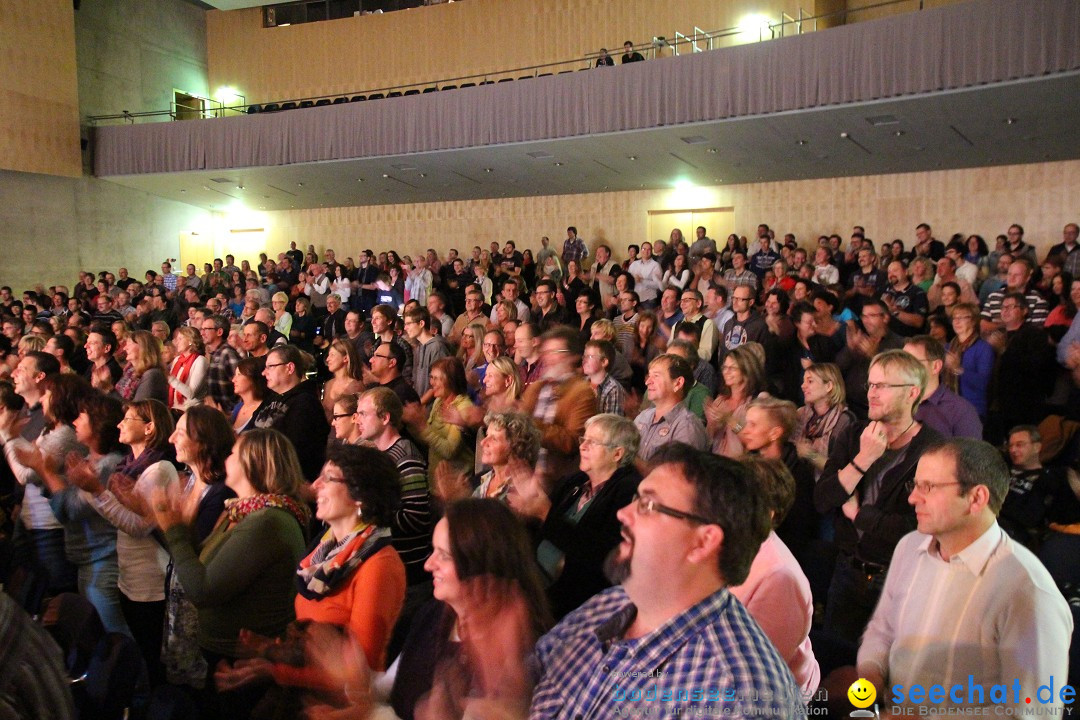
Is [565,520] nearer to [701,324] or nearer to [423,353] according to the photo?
[423,353]

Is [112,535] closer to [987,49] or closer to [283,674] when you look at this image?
[283,674]

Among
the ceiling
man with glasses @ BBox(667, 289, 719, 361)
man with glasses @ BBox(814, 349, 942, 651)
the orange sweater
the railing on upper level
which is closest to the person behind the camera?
the orange sweater

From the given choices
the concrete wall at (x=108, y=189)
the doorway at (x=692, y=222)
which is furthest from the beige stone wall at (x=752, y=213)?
the concrete wall at (x=108, y=189)

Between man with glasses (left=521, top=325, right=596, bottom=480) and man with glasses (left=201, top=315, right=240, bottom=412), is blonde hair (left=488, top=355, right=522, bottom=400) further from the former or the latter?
man with glasses (left=201, top=315, right=240, bottom=412)

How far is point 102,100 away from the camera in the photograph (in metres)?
15.6

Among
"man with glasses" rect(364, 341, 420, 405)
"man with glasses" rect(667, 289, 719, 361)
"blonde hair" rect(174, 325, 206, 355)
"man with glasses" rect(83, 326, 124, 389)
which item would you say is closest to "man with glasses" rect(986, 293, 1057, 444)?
"man with glasses" rect(667, 289, 719, 361)

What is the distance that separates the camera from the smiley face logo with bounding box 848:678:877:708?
6.36ft

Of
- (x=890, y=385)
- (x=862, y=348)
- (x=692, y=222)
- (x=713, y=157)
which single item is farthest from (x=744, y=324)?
(x=692, y=222)

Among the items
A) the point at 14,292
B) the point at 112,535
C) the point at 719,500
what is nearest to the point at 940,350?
the point at 719,500

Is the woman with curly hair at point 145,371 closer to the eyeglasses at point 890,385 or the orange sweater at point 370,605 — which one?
the orange sweater at point 370,605

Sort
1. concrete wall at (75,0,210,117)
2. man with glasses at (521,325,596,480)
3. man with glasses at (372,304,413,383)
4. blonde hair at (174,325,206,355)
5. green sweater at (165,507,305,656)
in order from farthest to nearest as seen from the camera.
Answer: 1. concrete wall at (75,0,210,117)
2. man with glasses at (372,304,413,383)
3. blonde hair at (174,325,206,355)
4. man with glasses at (521,325,596,480)
5. green sweater at (165,507,305,656)

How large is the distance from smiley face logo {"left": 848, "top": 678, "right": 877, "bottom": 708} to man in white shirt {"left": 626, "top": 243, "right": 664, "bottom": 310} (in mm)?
8514

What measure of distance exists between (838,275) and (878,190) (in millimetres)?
3960

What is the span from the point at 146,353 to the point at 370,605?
12.7ft
